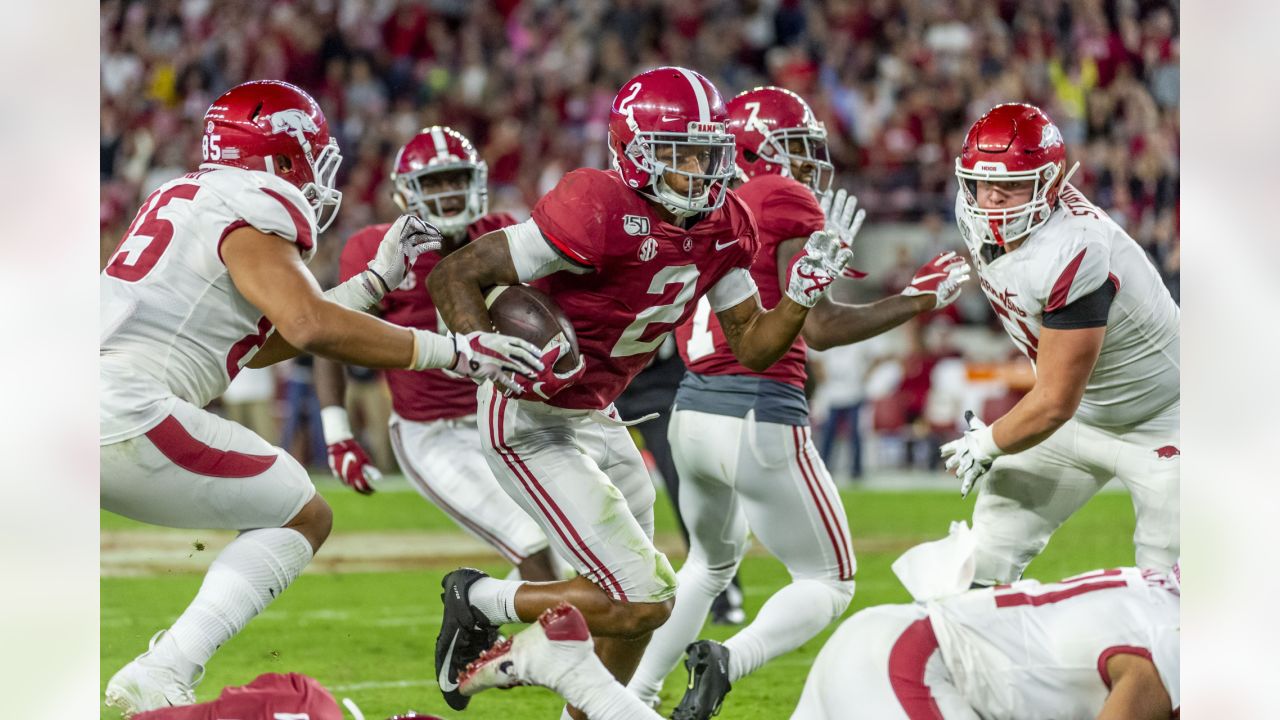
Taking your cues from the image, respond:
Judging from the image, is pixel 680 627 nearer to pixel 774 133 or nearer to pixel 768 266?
pixel 768 266

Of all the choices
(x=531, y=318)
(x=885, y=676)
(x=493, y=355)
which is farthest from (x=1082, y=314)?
(x=493, y=355)

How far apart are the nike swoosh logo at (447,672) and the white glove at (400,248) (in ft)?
3.09

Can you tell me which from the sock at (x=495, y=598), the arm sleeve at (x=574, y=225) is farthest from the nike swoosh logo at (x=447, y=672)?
the arm sleeve at (x=574, y=225)

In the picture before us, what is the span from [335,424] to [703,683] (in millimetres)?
1932

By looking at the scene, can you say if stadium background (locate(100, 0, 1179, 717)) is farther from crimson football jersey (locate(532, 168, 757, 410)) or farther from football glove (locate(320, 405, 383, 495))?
crimson football jersey (locate(532, 168, 757, 410))

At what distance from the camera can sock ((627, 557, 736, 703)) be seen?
13.5 ft

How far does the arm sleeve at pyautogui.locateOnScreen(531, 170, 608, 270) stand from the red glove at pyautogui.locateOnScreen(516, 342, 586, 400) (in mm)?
220

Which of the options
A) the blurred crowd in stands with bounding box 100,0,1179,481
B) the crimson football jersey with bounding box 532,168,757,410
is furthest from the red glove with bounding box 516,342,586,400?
the blurred crowd in stands with bounding box 100,0,1179,481

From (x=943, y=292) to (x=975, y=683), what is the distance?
1.54 m
